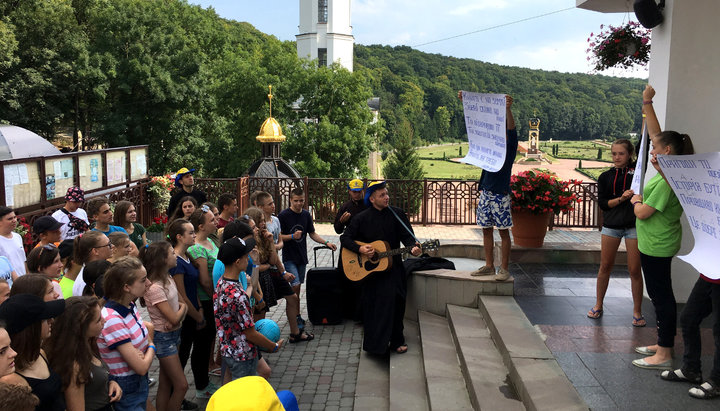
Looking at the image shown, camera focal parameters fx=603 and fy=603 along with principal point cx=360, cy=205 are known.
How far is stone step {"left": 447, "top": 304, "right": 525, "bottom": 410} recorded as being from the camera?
4.86 metres

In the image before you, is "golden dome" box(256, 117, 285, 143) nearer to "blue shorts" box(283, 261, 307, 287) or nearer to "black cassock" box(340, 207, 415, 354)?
"blue shorts" box(283, 261, 307, 287)

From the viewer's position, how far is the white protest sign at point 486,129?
6.48 m

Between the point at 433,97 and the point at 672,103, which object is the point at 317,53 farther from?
the point at 672,103

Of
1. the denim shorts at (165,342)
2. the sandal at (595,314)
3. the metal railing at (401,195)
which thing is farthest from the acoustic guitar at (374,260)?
the metal railing at (401,195)

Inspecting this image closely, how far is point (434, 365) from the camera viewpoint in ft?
19.9

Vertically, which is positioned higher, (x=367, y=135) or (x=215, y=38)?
(x=215, y=38)

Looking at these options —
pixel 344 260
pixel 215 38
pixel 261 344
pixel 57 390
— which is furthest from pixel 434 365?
pixel 215 38

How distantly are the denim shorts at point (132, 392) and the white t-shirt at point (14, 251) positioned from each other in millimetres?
2700

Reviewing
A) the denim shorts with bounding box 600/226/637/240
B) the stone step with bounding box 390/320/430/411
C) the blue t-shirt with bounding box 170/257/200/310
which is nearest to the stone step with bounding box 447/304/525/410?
the stone step with bounding box 390/320/430/411

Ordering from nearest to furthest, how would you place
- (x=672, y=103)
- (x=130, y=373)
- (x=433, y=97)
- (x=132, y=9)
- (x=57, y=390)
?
(x=57, y=390)
(x=130, y=373)
(x=672, y=103)
(x=132, y=9)
(x=433, y=97)

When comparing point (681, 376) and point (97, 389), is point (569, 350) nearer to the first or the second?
point (681, 376)

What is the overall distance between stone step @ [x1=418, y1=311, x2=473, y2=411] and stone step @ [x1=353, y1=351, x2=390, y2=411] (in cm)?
50

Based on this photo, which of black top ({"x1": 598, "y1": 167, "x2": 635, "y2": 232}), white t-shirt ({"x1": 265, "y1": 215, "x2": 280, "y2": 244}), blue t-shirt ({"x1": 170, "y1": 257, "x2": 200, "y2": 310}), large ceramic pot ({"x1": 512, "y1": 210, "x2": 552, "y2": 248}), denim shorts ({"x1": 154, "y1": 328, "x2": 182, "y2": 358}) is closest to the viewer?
denim shorts ({"x1": 154, "y1": 328, "x2": 182, "y2": 358})

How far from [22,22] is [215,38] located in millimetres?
15798
